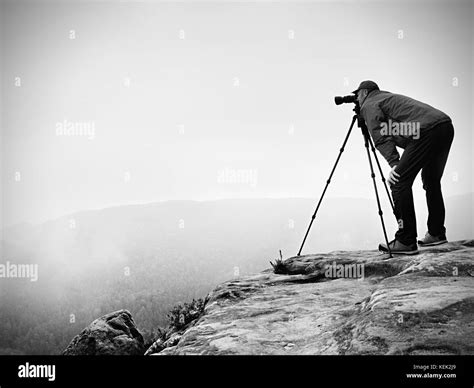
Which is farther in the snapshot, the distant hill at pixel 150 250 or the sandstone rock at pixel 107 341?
the distant hill at pixel 150 250

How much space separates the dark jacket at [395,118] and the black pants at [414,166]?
105 mm

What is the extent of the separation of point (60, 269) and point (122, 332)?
75.8 meters

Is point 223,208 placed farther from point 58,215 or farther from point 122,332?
point 122,332

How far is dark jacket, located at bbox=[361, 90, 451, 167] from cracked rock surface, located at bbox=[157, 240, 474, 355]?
5.38 ft

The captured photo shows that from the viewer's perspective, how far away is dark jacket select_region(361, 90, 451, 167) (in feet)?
15.1

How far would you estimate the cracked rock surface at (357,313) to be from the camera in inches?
98.2

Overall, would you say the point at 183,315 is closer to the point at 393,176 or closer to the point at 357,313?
the point at 357,313

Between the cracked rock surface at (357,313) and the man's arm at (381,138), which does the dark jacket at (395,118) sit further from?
the cracked rock surface at (357,313)

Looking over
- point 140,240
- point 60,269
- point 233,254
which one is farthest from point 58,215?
point 233,254

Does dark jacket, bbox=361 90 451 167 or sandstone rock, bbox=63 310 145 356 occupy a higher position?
dark jacket, bbox=361 90 451 167

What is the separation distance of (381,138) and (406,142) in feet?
1.45

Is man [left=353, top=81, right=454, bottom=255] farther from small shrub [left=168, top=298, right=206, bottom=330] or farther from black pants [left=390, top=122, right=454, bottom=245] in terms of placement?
small shrub [left=168, top=298, right=206, bottom=330]

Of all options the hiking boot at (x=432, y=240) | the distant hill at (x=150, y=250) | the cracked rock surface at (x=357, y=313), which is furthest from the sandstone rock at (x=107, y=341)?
the distant hill at (x=150, y=250)

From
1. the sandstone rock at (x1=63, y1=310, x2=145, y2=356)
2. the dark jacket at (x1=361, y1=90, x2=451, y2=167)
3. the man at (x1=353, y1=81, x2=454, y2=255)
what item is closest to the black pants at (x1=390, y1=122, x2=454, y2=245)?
the man at (x1=353, y1=81, x2=454, y2=255)
